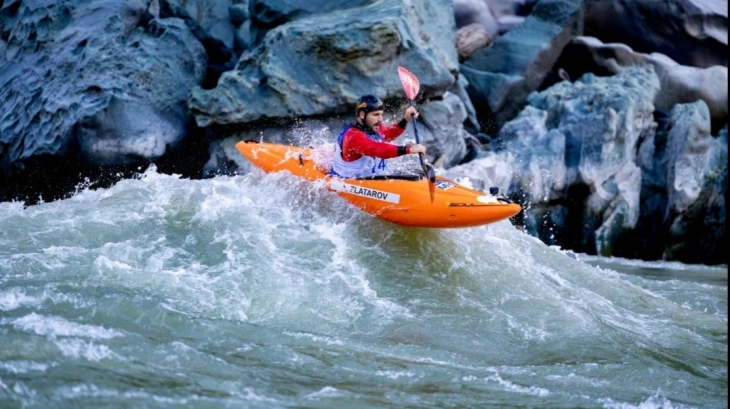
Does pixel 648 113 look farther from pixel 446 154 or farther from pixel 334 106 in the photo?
pixel 334 106

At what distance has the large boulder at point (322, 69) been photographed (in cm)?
948

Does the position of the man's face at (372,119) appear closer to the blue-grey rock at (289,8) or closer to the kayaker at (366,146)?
the kayaker at (366,146)

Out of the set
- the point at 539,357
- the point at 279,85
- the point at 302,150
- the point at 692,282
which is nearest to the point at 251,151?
Answer: the point at 302,150

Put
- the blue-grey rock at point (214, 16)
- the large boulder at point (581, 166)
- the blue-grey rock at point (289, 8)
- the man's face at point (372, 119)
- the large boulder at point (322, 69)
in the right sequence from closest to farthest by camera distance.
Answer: the man's face at point (372, 119)
the large boulder at point (322, 69)
the blue-grey rock at point (289, 8)
the large boulder at point (581, 166)
the blue-grey rock at point (214, 16)

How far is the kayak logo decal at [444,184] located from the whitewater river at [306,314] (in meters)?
0.39

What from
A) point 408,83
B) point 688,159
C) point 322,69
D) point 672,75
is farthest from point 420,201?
point 672,75

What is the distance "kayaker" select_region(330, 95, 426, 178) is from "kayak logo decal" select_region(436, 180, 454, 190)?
0.35m

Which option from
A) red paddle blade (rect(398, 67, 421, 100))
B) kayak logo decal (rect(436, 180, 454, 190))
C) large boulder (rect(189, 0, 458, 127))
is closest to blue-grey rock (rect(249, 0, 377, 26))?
large boulder (rect(189, 0, 458, 127))

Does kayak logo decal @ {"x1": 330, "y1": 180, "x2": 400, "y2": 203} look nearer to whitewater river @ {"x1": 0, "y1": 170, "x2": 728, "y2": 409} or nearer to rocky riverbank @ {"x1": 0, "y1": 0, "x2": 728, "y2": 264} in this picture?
whitewater river @ {"x1": 0, "y1": 170, "x2": 728, "y2": 409}

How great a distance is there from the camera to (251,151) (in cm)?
823

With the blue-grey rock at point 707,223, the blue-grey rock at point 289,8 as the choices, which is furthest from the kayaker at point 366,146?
the blue-grey rock at point 707,223

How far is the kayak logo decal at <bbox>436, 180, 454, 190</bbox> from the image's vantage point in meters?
6.45

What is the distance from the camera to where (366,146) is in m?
6.50

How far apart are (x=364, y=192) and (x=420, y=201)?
512 millimetres
